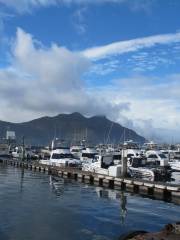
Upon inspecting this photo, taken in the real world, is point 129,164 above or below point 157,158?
below

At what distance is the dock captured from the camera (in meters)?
41.4

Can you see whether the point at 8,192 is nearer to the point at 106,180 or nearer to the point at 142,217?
the point at 106,180

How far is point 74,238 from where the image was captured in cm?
2541

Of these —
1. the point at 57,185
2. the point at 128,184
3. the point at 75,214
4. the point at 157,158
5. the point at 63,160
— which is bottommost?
the point at 75,214

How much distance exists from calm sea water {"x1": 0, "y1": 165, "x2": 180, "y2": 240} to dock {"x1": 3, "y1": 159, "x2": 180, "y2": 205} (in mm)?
2109

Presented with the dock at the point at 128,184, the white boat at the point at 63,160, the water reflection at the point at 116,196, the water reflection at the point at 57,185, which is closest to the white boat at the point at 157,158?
the white boat at the point at 63,160

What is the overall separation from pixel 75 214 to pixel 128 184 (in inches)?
606

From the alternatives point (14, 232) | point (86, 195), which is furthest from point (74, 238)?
point (86, 195)

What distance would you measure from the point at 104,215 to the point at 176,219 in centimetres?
527

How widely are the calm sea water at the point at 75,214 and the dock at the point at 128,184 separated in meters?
2.11

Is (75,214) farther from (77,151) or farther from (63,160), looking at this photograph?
(77,151)

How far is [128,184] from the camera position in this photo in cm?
4725

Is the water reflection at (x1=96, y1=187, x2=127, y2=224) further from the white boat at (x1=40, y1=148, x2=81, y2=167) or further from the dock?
the white boat at (x1=40, y1=148, x2=81, y2=167)

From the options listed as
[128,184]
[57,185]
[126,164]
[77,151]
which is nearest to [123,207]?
[128,184]
